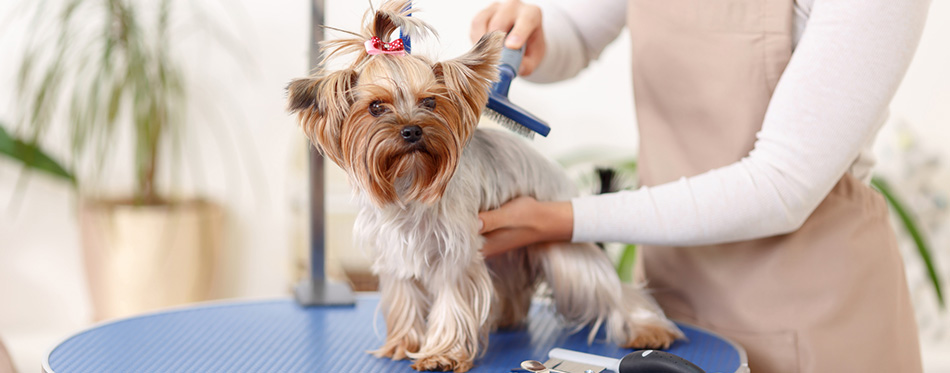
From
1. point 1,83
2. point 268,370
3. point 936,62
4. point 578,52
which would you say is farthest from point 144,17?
point 936,62

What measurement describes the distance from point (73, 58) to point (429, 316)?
2.07 meters

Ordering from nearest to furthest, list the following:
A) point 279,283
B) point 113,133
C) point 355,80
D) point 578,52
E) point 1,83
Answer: point 355,80, point 578,52, point 113,133, point 1,83, point 279,283

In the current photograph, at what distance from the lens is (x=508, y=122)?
1.09 m

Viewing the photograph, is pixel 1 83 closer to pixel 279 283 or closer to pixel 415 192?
pixel 279 283

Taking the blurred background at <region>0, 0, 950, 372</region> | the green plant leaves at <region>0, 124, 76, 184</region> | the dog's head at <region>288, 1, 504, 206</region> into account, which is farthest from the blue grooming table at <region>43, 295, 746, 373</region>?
the green plant leaves at <region>0, 124, 76, 184</region>

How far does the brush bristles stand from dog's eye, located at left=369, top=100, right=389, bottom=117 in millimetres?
193

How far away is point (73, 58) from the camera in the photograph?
2.62 m

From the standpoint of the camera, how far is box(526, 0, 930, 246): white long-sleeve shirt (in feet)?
3.20

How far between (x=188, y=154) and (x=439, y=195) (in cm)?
215

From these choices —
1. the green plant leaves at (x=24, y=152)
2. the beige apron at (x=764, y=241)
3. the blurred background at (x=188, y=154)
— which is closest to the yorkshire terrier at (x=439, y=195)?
the beige apron at (x=764, y=241)

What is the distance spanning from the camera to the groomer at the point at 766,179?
99cm

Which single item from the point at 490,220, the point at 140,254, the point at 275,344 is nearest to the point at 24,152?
the point at 140,254

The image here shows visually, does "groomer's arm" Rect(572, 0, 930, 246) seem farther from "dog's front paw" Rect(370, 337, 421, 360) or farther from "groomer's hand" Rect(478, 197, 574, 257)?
"dog's front paw" Rect(370, 337, 421, 360)

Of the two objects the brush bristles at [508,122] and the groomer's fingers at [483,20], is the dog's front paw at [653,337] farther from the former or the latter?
the groomer's fingers at [483,20]
